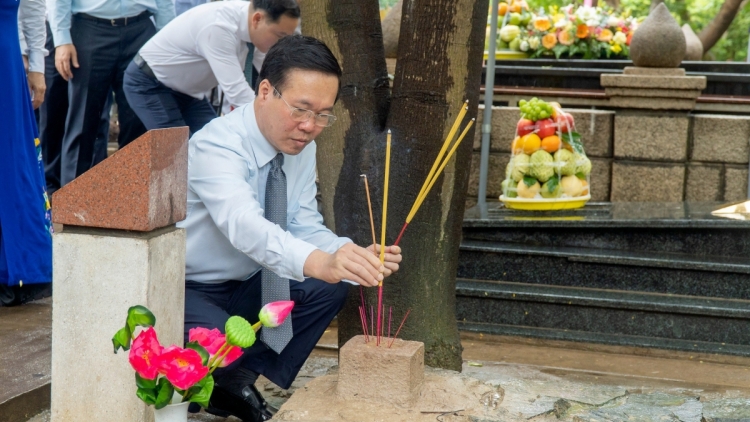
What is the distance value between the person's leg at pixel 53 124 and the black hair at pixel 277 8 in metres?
2.16

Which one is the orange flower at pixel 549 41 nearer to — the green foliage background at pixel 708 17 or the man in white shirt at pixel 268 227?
the man in white shirt at pixel 268 227

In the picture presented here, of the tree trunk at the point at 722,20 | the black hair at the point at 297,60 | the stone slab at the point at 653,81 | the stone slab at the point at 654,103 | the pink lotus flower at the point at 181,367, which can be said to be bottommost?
the pink lotus flower at the point at 181,367

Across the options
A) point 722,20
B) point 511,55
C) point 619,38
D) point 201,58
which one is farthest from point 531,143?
point 722,20

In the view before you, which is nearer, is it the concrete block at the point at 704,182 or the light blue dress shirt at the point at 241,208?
the light blue dress shirt at the point at 241,208

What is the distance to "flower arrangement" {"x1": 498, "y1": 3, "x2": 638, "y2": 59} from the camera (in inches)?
340

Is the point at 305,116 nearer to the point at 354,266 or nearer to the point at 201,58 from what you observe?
the point at 354,266

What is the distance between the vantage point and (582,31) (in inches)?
340

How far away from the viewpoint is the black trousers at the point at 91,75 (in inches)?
215

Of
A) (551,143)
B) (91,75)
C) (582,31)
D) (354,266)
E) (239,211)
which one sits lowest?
(354,266)

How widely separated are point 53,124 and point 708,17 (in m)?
17.7

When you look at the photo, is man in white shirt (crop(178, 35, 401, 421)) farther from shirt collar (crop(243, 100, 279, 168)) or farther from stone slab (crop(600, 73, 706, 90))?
stone slab (crop(600, 73, 706, 90))


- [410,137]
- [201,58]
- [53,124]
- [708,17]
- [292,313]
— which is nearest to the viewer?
[292,313]

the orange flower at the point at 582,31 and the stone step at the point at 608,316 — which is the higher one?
the orange flower at the point at 582,31

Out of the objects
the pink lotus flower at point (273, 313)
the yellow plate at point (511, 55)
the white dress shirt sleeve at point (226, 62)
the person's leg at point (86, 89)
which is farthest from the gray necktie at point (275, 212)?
the yellow plate at point (511, 55)
